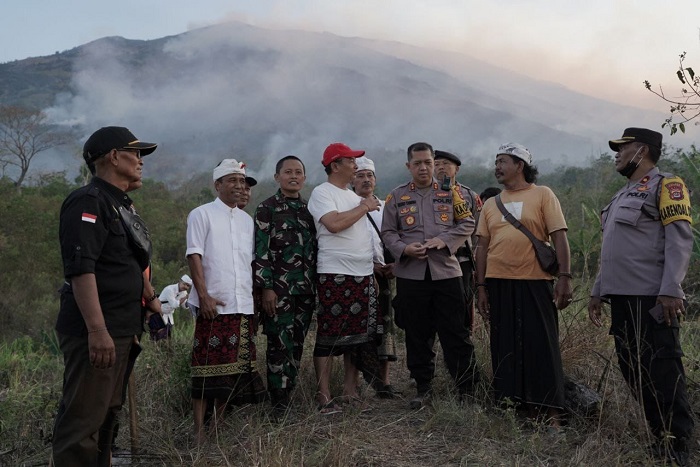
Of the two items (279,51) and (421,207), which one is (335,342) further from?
(279,51)

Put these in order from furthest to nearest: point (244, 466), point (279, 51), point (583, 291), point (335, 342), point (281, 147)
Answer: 1. point (279, 51)
2. point (281, 147)
3. point (583, 291)
4. point (335, 342)
5. point (244, 466)

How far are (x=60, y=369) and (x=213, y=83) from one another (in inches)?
5021

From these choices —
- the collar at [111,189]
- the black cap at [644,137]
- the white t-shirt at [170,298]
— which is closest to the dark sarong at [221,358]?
the white t-shirt at [170,298]

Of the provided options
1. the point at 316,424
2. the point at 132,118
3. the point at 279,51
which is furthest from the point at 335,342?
the point at 279,51

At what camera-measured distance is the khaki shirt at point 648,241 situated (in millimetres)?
3643

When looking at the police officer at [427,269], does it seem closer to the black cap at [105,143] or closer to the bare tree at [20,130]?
the black cap at [105,143]

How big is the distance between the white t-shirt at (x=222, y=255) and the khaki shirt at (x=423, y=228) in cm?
110

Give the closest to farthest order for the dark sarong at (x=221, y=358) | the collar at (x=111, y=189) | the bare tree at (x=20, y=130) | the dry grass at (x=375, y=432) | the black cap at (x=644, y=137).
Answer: the collar at (x=111, y=189)
the dry grass at (x=375, y=432)
the black cap at (x=644, y=137)
the dark sarong at (x=221, y=358)
the bare tree at (x=20, y=130)

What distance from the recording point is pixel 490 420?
4145 millimetres

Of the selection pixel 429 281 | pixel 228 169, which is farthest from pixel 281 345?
pixel 228 169

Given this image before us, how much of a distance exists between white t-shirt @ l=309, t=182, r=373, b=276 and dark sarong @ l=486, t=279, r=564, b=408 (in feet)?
3.21

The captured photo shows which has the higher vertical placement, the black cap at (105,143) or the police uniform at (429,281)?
the black cap at (105,143)

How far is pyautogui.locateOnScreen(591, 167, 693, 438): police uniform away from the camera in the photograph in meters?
3.66

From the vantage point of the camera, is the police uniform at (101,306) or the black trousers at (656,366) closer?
the police uniform at (101,306)
